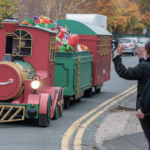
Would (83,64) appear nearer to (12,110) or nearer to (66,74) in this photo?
(66,74)

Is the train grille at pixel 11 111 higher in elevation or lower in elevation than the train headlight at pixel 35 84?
lower

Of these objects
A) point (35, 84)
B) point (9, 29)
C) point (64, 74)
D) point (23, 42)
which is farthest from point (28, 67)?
point (64, 74)

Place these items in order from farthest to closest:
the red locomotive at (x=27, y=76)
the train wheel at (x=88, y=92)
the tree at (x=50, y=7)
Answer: the tree at (x=50, y=7) → the train wheel at (x=88, y=92) → the red locomotive at (x=27, y=76)

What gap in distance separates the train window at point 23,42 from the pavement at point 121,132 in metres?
2.34

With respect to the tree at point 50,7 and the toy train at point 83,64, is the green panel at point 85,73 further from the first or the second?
the tree at point 50,7

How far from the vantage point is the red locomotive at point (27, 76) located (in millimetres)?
8102

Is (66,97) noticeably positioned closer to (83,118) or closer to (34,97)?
(83,118)

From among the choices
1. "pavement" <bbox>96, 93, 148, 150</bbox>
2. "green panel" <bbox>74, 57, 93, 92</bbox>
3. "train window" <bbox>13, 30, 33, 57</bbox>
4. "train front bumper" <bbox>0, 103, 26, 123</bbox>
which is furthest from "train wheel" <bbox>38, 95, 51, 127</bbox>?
"green panel" <bbox>74, 57, 93, 92</bbox>

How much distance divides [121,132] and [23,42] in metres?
2.99

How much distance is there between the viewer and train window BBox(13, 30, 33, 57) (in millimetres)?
9164

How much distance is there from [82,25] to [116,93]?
3.19 m

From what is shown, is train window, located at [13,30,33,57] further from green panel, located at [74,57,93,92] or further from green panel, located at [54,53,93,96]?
green panel, located at [74,57,93,92]

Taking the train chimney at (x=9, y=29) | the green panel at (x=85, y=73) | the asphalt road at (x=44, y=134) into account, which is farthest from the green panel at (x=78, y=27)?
the train chimney at (x=9, y=29)

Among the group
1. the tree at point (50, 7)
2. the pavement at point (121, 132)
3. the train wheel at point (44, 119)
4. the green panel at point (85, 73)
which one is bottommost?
the pavement at point (121, 132)
